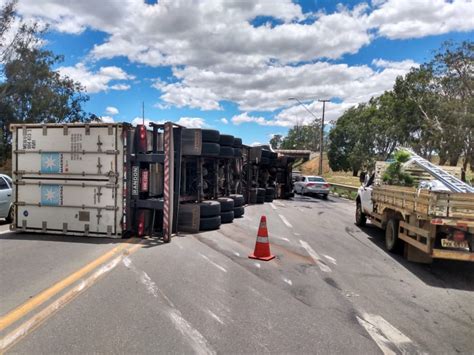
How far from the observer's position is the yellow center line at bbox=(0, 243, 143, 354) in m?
4.03

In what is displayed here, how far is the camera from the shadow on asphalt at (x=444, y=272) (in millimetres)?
6871

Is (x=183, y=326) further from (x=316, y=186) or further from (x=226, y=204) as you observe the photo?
(x=316, y=186)

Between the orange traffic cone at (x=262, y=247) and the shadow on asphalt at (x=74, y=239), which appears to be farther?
the shadow on asphalt at (x=74, y=239)

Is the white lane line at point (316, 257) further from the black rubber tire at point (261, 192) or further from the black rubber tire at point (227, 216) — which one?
the black rubber tire at point (261, 192)

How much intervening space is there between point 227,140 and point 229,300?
821cm

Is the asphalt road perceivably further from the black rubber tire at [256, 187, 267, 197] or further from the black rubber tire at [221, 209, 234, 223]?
the black rubber tire at [256, 187, 267, 197]

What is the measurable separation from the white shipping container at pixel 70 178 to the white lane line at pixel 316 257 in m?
4.30

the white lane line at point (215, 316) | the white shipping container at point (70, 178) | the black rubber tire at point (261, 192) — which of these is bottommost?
the white lane line at point (215, 316)

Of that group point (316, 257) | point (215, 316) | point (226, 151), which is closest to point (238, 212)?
point (226, 151)

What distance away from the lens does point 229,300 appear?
17.7 feet

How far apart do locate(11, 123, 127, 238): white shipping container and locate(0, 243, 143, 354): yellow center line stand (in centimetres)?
283

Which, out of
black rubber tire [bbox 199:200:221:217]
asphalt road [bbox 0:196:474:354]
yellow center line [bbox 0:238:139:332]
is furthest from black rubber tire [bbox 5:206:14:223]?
yellow center line [bbox 0:238:139:332]

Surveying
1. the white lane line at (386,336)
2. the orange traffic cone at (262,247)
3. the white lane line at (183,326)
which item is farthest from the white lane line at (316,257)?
the white lane line at (183,326)

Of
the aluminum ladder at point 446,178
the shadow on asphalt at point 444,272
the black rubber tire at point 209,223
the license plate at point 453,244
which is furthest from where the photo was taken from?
the black rubber tire at point 209,223
